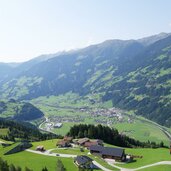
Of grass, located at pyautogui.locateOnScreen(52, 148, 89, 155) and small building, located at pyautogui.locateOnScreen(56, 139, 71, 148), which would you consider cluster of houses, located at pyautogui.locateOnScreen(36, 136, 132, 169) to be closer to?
small building, located at pyautogui.locateOnScreen(56, 139, 71, 148)

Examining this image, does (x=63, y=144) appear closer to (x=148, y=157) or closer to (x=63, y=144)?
(x=63, y=144)

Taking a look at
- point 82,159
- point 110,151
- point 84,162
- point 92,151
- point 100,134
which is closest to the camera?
point 84,162

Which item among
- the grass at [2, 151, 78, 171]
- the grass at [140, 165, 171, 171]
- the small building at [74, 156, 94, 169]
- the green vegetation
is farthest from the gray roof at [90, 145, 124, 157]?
the grass at [140, 165, 171, 171]

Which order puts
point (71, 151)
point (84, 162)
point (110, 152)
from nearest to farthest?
point (84, 162) < point (110, 152) < point (71, 151)

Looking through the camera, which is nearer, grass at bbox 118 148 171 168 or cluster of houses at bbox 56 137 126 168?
cluster of houses at bbox 56 137 126 168

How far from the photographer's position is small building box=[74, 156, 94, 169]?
11654cm

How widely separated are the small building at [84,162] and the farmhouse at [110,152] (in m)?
11.1

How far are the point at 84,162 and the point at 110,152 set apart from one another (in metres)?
17.2

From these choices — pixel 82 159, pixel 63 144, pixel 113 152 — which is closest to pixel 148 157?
pixel 113 152

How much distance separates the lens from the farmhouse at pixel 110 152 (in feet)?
428

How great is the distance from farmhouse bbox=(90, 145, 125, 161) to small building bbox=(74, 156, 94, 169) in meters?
11.1

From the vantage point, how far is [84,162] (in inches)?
4688

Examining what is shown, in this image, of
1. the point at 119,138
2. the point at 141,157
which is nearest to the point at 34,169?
the point at 141,157

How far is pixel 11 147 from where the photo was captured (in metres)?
143
